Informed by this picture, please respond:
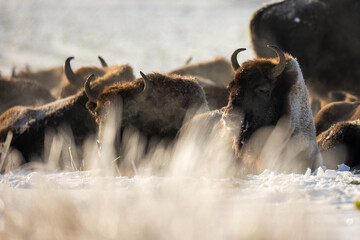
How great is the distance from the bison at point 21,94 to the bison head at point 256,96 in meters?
6.31

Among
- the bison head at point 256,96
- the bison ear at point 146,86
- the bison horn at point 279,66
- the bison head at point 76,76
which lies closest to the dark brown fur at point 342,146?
the bison head at point 256,96

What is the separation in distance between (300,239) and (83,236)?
48.2 inches

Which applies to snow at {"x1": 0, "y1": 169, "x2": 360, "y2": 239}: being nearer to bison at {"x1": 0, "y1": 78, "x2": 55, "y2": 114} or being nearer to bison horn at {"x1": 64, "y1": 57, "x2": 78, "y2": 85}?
bison horn at {"x1": 64, "y1": 57, "x2": 78, "y2": 85}

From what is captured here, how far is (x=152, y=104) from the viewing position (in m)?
7.27

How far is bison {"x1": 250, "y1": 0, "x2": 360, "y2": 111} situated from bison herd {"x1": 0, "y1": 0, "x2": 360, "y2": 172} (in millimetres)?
20

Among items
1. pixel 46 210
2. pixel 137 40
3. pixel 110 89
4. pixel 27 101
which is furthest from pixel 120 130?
pixel 137 40

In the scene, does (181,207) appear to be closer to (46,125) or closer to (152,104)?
(152,104)

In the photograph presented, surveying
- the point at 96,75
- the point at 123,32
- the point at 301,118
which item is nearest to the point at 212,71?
the point at 96,75

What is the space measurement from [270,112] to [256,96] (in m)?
0.25

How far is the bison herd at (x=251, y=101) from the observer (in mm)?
6188

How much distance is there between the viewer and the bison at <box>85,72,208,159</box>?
280 inches

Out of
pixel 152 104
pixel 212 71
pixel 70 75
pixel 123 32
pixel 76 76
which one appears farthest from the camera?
pixel 123 32

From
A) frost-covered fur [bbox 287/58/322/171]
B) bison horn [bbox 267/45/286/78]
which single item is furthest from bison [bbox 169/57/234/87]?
bison horn [bbox 267/45/286/78]

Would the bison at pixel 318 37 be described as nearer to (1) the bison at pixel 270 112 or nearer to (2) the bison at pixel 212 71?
(2) the bison at pixel 212 71
